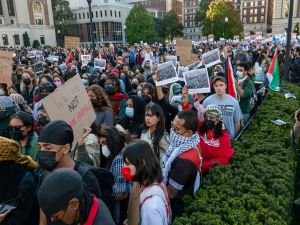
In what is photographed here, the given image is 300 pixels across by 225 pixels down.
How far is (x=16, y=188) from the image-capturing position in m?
2.44

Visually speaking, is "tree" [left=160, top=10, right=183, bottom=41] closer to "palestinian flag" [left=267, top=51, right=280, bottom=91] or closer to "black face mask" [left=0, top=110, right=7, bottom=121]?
"palestinian flag" [left=267, top=51, right=280, bottom=91]

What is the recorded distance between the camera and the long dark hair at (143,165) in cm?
242

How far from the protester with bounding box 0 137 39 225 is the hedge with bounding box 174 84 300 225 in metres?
1.22

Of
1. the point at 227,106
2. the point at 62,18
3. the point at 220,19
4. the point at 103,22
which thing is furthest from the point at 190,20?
the point at 227,106

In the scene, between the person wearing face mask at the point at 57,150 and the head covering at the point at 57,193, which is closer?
the head covering at the point at 57,193

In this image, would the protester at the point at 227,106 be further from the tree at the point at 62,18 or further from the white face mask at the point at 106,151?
the tree at the point at 62,18

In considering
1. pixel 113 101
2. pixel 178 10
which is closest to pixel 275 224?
pixel 113 101

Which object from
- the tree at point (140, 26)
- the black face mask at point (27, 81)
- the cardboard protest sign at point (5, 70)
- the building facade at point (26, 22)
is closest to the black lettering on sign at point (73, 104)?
the cardboard protest sign at point (5, 70)

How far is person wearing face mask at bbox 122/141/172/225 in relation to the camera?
7.61 ft

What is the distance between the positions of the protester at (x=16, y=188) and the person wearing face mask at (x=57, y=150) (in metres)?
0.13

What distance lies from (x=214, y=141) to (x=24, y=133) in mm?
2213

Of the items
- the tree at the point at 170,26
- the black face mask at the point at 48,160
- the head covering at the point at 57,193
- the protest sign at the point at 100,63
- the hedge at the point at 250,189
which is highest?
the tree at the point at 170,26

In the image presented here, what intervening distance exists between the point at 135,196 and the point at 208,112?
188 centimetres

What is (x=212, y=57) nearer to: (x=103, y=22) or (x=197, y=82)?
(x=197, y=82)
